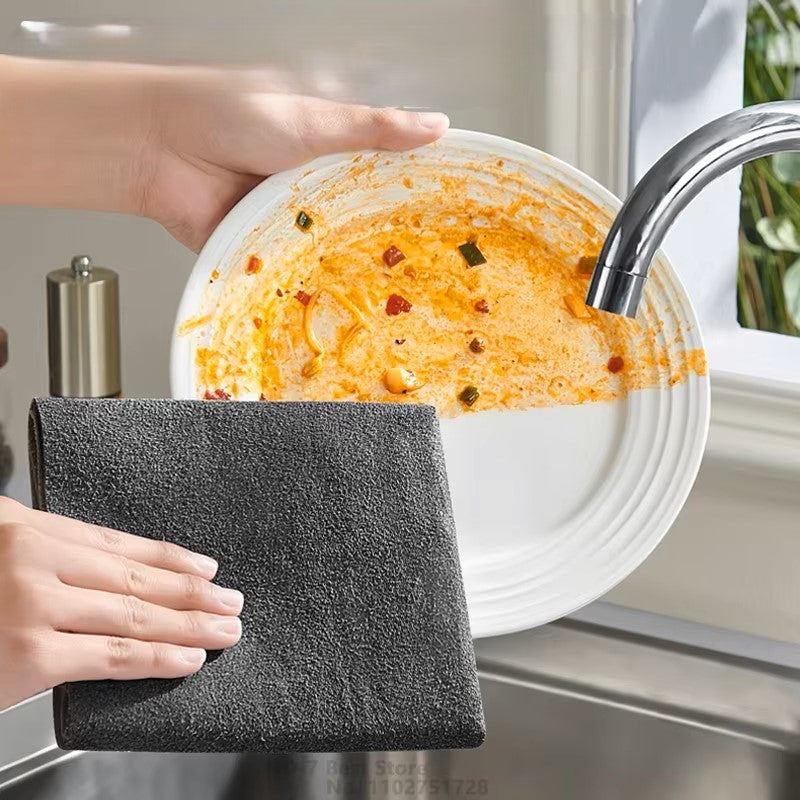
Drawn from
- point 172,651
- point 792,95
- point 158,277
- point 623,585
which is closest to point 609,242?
point 172,651

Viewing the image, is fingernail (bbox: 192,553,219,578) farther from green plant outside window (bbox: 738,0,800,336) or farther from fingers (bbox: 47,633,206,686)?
green plant outside window (bbox: 738,0,800,336)

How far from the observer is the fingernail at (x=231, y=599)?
54cm

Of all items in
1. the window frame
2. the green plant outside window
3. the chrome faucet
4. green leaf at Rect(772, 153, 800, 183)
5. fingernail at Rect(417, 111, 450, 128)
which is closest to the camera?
the chrome faucet

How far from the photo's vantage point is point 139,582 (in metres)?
0.54

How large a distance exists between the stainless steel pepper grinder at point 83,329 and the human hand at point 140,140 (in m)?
0.06

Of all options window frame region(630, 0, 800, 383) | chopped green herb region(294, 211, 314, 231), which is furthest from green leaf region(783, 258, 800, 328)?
chopped green herb region(294, 211, 314, 231)

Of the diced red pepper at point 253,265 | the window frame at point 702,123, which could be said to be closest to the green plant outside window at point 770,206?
the window frame at point 702,123

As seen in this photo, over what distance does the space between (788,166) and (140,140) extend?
1.84 feet

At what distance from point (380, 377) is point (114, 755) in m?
0.29

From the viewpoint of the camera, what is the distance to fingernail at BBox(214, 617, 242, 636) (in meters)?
0.53

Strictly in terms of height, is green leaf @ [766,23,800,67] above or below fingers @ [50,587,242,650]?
above

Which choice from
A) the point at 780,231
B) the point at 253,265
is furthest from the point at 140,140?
the point at 780,231

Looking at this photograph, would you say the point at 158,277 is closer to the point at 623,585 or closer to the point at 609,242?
the point at 623,585

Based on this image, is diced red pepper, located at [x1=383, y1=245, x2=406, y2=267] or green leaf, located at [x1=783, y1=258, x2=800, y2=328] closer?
diced red pepper, located at [x1=383, y1=245, x2=406, y2=267]
